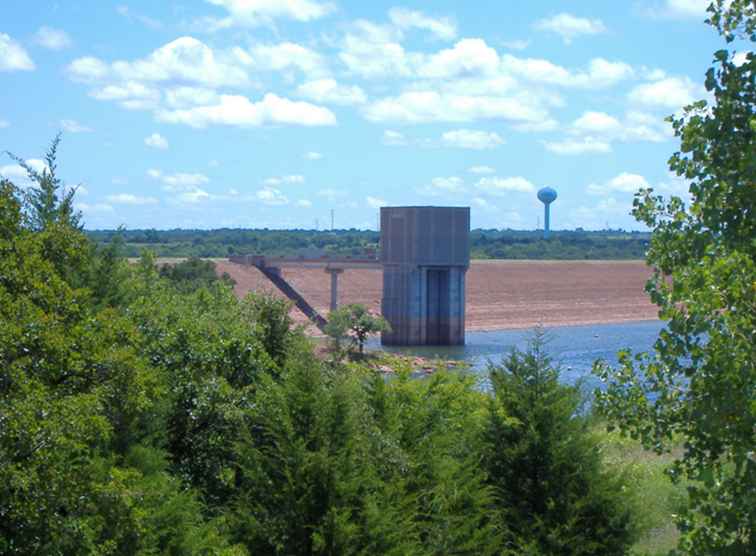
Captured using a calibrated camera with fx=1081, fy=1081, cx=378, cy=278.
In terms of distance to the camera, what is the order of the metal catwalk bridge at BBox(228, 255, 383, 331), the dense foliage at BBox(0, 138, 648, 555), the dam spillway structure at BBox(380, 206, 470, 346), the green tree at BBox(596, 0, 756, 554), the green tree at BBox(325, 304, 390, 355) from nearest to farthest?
the green tree at BBox(596, 0, 756, 554) → the dense foliage at BBox(0, 138, 648, 555) → the green tree at BBox(325, 304, 390, 355) → the dam spillway structure at BBox(380, 206, 470, 346) → the metal catwalk bridge at BBox(228, 255, 383, 331)

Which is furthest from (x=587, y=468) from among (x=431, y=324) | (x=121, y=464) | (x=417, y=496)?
(x=431, y=324)

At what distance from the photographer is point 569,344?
269 ft

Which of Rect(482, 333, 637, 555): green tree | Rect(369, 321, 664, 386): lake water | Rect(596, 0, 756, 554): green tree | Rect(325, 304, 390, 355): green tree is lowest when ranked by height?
Rect(369, 321, 664, 386): lake water

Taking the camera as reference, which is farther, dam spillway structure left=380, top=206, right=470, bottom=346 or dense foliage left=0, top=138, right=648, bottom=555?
dam spillway structure left=380, top=206, right=470, bottom=346

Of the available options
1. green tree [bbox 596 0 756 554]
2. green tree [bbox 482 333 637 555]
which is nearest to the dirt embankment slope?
green tree [bbox 482 333 637 555]

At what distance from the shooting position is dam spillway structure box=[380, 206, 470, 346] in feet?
295

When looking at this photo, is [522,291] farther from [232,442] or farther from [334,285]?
[232,442]

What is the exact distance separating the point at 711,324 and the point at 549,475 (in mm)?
8645

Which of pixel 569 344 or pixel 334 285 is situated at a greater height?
pixel 334 285

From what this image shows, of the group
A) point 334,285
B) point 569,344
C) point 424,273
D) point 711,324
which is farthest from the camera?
point 334,285

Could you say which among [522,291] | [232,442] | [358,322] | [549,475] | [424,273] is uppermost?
[424,273]

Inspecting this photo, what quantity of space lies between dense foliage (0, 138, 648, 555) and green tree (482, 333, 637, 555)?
0.03 meters

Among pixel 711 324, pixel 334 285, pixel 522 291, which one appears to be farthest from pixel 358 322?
pixel 711 324

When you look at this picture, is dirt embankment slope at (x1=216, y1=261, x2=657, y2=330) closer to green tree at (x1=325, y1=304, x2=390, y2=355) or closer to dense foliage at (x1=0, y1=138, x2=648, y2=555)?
green tree at (x1=325, y1=304, x2=390, y2=355)
